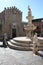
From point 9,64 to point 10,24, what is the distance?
19405 mm

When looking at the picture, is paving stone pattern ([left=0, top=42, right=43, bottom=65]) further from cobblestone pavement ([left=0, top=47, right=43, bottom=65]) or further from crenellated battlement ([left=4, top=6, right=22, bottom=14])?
crenellated battlement ([left=4, top=6, right=22, bottom=14])

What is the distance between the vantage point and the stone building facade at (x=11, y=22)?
2700 cm

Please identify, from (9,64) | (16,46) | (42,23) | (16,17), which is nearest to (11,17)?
(16,17)

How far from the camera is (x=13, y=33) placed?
2744 cm

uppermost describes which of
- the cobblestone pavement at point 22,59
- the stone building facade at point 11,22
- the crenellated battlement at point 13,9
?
the crenellated battlement at point 13,9

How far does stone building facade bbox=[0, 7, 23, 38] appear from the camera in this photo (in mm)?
27000

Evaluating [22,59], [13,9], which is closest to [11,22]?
[13,9]

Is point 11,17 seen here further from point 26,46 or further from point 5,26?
point 26,46

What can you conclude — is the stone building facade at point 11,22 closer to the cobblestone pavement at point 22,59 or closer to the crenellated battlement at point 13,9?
the crenellated battlement at point 13,9

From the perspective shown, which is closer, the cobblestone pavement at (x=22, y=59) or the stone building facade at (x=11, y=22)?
the cobblestone pavement at (x=22, y=59)

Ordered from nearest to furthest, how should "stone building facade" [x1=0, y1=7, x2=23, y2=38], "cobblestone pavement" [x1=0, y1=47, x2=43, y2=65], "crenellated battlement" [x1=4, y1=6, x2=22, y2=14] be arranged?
"cobblestone pavement" [x1=0, y1=47, x2=43, y2=65], "stone building facade" [x1=0, y1=7, x2=23, y2=38], "crenellated battlement" [x1=4, y1=6, x2=22, y2=14]

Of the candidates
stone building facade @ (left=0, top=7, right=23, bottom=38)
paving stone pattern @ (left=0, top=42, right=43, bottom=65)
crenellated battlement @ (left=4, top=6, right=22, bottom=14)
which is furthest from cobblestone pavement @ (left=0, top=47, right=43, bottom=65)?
crenellated battlement @ (left=4, top=6, right=22, bottom=14)

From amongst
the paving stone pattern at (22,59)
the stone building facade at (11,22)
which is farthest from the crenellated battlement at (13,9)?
the paving stone pattern at (22,59)

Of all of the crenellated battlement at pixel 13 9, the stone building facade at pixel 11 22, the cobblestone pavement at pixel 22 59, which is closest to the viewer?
the cobblestone pavement at pixel 22 59
